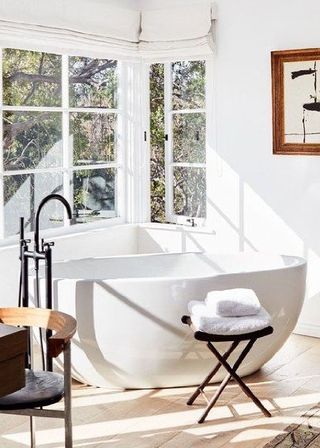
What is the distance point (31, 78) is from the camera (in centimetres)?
550

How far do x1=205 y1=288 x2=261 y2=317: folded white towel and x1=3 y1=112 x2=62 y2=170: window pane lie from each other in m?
1.96

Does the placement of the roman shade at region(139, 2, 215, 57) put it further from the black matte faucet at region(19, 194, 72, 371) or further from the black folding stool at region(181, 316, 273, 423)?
the black folding stool at region(181, 316, 273, 423)

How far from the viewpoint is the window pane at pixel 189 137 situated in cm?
611

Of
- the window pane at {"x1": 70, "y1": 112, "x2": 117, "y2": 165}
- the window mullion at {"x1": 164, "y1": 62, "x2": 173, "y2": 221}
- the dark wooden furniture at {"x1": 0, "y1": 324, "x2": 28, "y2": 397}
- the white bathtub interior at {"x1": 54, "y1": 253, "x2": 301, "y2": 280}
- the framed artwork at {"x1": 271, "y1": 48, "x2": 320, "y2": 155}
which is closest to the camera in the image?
the dark wooden furniture at {"x1": 0, "y1": 324, "x2": 28, "y2": 397}

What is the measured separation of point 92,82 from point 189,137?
2.73ft

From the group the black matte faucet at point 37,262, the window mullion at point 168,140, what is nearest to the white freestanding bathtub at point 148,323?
the black matte faucet at point 37,262

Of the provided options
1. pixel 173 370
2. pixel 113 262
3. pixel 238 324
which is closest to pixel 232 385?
pixel 173 370

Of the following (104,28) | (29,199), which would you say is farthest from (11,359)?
(104,28)

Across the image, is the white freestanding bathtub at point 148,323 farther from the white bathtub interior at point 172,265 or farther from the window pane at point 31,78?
the window pane at point 31,78

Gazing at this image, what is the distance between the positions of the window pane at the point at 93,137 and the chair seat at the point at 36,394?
327cm

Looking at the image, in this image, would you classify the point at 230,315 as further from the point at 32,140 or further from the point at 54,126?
the point at 54,126

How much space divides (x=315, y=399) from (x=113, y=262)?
1560mm

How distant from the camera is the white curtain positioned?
5.13m

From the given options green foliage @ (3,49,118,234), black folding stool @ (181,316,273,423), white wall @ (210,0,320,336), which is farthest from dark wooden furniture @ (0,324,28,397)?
white wall @ (210,0,320,336)
